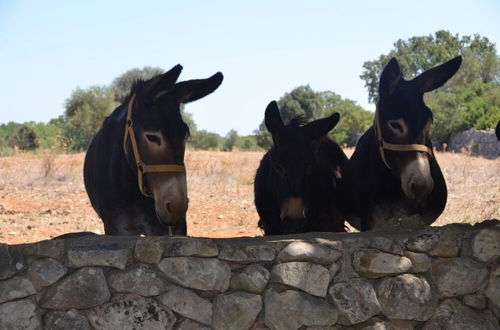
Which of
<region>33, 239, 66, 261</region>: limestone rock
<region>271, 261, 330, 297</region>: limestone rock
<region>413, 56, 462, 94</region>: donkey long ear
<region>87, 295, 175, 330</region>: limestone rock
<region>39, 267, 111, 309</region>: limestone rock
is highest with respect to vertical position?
<region>413, 56, 462, 94</region>: donkey long ear

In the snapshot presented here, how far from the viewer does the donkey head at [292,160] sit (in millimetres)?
4263

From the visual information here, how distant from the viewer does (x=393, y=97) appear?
4.44 m

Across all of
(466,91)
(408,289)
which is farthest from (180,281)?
(466,91)

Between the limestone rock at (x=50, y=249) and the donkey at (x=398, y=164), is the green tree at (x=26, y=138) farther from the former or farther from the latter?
the limestone rock at (x=50, y=249)

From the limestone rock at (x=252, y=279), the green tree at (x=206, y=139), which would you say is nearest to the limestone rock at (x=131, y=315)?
the limestone rock at (x=252, y=279)

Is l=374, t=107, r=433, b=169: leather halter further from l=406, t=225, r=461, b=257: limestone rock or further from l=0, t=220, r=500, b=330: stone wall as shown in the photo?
l=0, t=220, r=500, b=330: stone wall

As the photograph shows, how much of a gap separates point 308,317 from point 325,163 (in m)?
2.18

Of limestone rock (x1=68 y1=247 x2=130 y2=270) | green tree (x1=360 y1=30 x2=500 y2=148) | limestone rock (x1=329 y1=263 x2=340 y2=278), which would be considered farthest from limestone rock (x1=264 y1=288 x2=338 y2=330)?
green tree (x1=360 y1=30 x2=500 y2=148)

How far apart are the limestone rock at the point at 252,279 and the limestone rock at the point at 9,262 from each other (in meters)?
1.18

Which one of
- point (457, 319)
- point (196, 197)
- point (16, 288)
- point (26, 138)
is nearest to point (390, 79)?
point (457, 319)

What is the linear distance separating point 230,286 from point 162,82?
5.17 ft

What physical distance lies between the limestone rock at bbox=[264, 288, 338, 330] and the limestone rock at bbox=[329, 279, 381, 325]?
0.06m

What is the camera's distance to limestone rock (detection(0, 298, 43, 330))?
321 cm

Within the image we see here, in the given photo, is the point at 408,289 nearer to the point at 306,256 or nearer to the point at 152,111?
the point at 306,256
